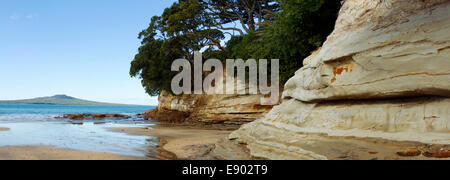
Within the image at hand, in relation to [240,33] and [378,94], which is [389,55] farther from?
[240,33]

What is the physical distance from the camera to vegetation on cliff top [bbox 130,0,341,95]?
12.7 m

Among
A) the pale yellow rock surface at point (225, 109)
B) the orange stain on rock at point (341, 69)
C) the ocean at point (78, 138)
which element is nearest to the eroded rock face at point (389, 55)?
the orange stain on rock at point (341, 69)

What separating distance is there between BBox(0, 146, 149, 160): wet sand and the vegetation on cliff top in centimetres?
969

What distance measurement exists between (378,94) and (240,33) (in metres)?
18.0

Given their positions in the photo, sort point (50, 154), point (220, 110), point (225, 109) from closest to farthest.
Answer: point (50, 154) < point (225, 109) < point (220, 110)

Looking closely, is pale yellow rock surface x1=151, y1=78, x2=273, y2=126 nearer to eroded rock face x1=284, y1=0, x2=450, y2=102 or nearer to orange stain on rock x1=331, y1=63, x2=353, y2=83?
eroded rock face x1=284, y1=0, x2=450, y2=102

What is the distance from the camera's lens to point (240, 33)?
72.6ft

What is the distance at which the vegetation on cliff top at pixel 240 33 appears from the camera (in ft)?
41.6

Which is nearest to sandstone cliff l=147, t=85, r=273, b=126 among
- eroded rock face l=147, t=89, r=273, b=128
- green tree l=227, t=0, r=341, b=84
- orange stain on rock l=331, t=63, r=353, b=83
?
eroded rock face l=147, t=89, r=273, b=128

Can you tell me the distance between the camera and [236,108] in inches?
674

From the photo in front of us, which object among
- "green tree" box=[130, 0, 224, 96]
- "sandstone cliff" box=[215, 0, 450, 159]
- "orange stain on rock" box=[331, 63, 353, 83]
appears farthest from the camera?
"green tree" box=[130, 0, 224, 96]

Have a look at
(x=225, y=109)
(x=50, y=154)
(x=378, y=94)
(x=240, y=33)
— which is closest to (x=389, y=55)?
(x=378, y=94)

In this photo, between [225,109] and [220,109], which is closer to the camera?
[225,109]

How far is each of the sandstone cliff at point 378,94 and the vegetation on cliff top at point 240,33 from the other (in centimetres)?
653
